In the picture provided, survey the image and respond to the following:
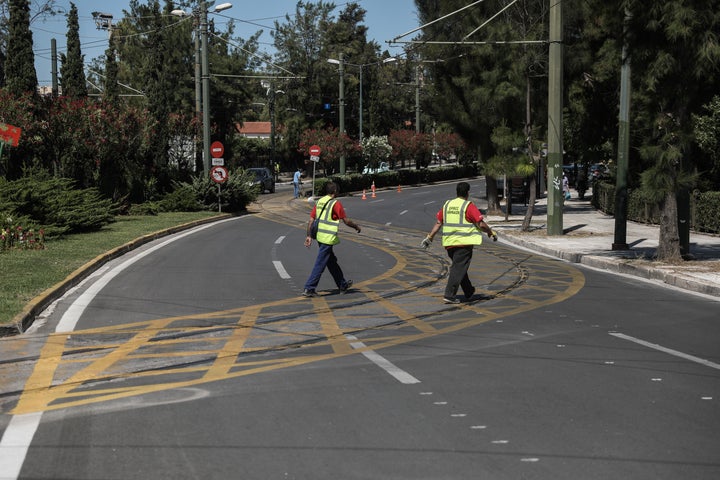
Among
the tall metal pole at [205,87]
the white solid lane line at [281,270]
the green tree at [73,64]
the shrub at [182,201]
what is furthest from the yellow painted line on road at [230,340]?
the green tree at [73,64]

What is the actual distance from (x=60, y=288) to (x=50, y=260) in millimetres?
3475

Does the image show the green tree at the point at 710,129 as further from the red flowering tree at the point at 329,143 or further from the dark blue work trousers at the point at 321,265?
the red flowering tree at the point at 329,143

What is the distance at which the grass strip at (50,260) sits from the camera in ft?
37.3

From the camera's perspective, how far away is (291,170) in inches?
3851

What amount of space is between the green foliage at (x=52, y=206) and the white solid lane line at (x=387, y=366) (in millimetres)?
13551

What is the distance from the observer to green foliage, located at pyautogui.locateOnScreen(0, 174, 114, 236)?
67.1 ft

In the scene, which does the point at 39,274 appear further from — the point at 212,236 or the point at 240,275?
the point at 212,236

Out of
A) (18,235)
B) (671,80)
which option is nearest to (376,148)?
(18,235)

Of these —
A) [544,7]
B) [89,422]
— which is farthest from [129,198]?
[89,422]

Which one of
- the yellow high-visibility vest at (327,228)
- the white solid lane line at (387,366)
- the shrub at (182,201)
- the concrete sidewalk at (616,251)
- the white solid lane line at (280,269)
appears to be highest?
the yellow high-visibility vest at (327,228)

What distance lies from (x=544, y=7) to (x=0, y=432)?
2778cm

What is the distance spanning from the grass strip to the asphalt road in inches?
20.9

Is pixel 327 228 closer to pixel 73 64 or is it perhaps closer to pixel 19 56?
pixel 19 56

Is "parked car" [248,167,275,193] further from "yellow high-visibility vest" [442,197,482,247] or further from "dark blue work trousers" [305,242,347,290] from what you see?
"yellow high-visibility vest" [442,197,482,247]
